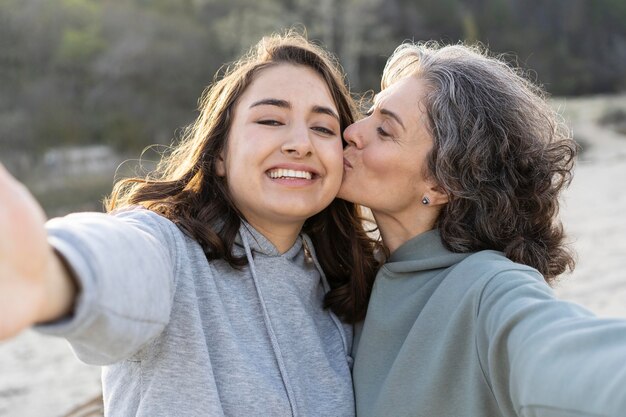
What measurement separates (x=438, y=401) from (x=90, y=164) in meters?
16.2

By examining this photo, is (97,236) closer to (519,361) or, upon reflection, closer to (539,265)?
(519,361)

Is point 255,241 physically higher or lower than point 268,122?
lower

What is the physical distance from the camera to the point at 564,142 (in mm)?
1908

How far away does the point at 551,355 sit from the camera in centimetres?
111

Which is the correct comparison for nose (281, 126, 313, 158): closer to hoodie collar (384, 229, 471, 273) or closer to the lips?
the lips

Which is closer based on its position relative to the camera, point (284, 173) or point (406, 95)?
point (284, 173)

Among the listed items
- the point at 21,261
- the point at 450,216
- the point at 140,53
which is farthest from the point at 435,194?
the point at 140,53

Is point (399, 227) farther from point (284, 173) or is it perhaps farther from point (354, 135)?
point (284, 173)

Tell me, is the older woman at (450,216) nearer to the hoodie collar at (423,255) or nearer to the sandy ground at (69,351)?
the hoodie collar at (423,255)

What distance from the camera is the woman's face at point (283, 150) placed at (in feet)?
5.79

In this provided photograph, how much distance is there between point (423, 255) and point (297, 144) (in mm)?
434

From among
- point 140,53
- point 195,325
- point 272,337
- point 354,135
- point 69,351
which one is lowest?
point 69,351

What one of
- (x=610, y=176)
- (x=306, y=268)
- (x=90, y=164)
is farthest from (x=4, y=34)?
(x=306, y=268)

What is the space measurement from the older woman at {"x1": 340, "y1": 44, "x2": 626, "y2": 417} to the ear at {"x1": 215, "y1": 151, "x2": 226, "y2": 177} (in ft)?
1.09
